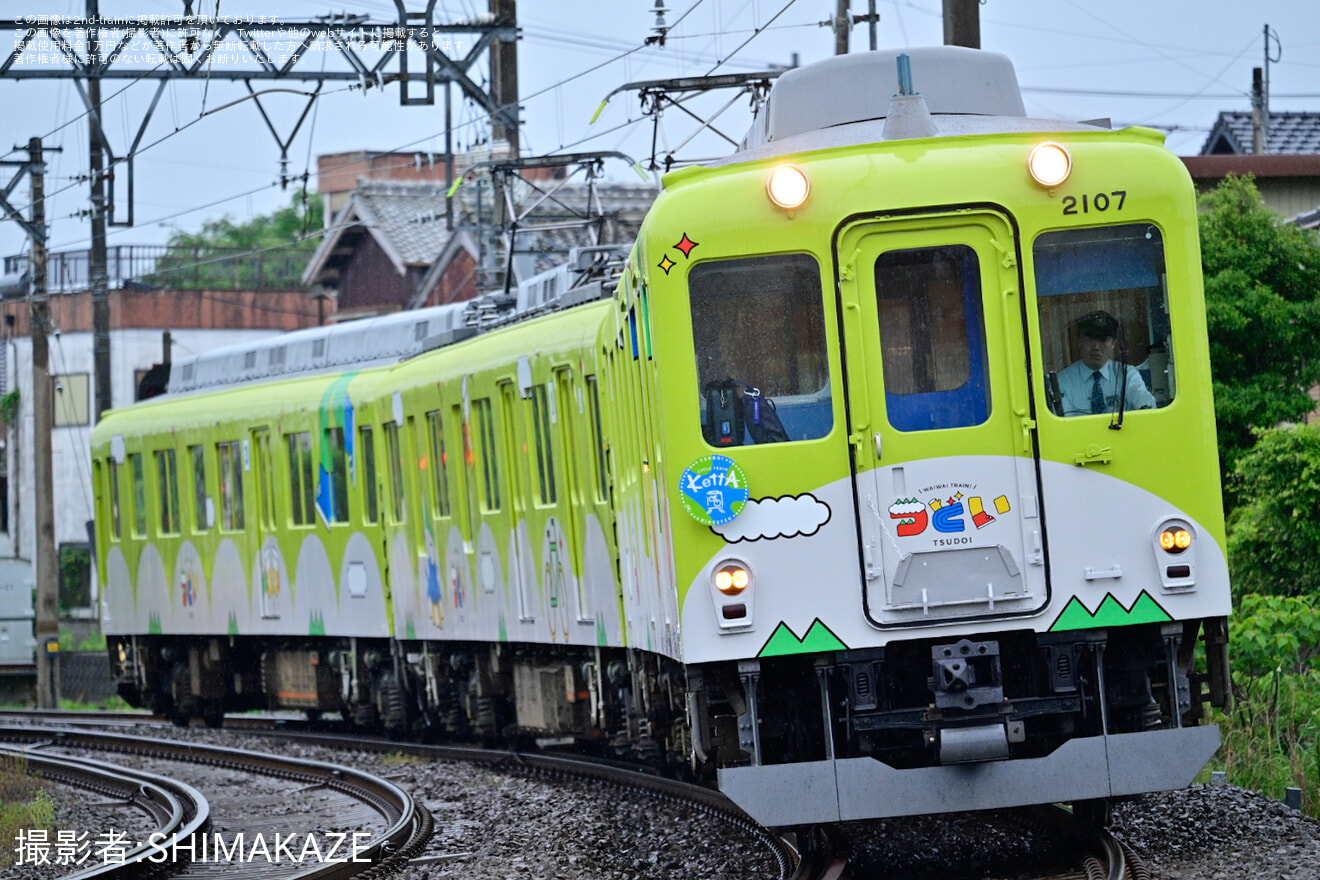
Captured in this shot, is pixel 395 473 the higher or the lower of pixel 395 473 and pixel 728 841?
the higher

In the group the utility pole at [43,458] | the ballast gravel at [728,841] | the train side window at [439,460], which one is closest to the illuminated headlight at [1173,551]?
the ballast gravel at [728,841]

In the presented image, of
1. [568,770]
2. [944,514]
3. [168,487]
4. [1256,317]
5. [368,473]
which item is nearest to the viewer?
[944,514]

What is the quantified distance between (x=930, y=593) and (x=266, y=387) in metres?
12.1

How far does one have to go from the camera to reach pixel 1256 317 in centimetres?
1722

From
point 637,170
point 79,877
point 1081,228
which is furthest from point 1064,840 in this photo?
point 637,170

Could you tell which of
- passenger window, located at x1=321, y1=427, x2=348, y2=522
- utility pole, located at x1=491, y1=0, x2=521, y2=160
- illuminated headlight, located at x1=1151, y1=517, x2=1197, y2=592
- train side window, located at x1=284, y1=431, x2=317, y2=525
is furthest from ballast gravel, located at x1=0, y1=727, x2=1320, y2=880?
utility pole, located at x1=491, y1=0, x2=521, y2=160

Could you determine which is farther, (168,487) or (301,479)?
(168,487)

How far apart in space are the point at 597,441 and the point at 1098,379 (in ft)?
14.4

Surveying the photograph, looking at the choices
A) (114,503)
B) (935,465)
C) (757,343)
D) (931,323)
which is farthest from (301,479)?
(935,465)

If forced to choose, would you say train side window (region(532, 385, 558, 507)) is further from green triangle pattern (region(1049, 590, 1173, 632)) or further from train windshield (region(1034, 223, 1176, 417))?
green triangle pattern (region(1049, 590, 1173, 632))

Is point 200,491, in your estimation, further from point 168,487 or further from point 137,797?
point 137,797

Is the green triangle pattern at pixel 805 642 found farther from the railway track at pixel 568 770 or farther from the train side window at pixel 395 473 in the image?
Result: the train side window at pixel 395 473

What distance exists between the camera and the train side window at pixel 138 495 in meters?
20.8

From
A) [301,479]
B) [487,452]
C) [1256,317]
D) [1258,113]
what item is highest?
[1258,113]
